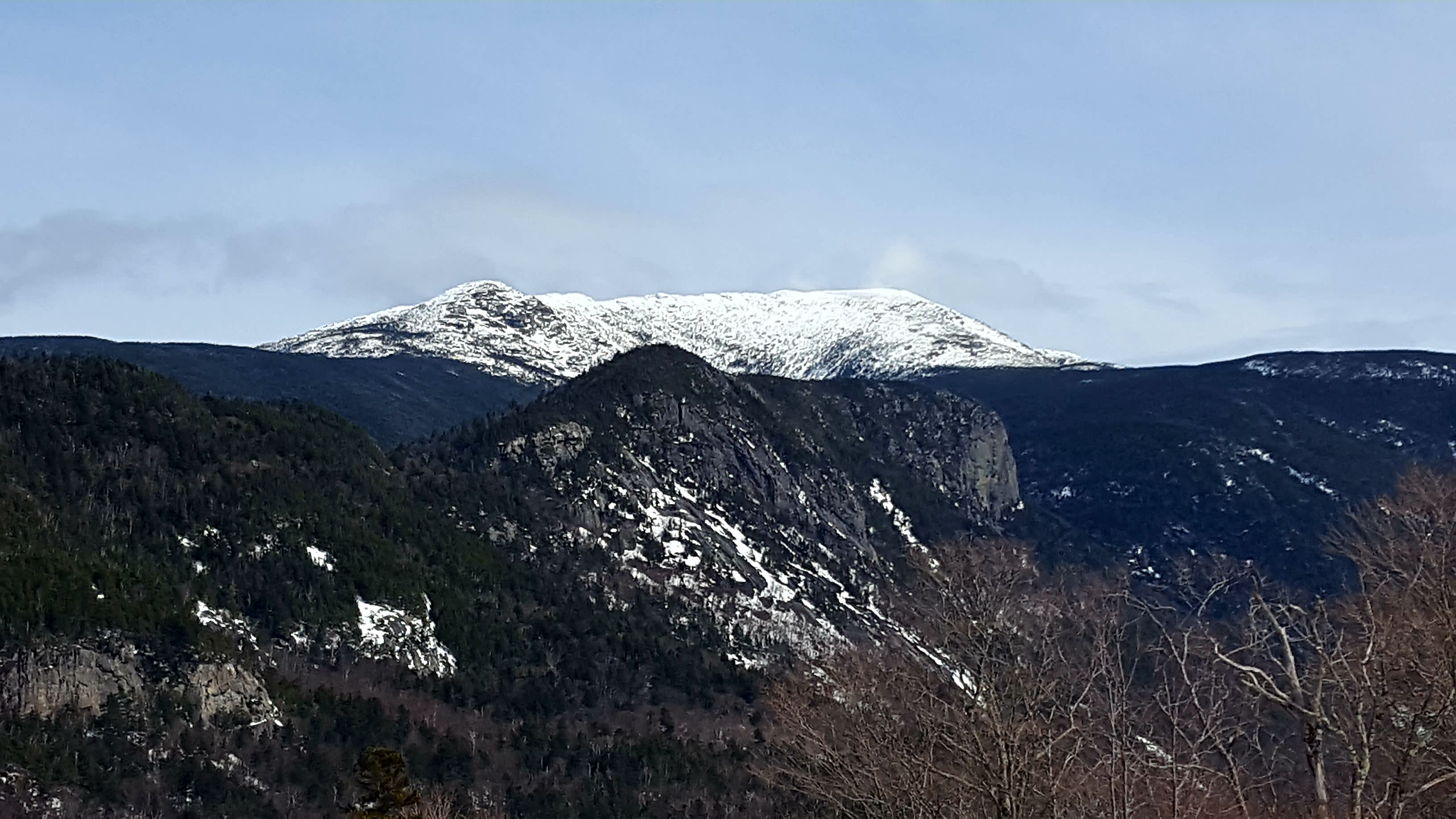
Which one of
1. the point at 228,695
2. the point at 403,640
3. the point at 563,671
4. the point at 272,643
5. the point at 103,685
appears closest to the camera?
the point at 103,685

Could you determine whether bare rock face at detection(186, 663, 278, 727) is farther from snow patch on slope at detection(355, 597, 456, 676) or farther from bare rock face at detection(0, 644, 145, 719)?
snow patch on slope at detection(355, 597, 456, 676)

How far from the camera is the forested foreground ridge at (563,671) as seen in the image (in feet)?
80.2

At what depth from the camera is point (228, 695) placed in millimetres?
146125

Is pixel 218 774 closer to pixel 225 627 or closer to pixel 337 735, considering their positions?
pixel 337 735

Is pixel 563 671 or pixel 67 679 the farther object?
pixel 563 671

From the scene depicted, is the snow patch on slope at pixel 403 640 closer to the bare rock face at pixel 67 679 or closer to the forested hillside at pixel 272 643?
the forested hillside at pixel 272 643

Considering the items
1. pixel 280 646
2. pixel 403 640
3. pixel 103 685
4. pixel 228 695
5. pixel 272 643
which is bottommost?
pixel 228 695

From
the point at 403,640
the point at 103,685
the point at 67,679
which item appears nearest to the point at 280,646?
the point at 403,640

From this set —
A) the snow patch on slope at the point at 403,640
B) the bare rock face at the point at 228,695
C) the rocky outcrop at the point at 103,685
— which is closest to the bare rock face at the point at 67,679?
the rocky outcrop at the point at 103,685

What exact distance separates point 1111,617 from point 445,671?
504 feet

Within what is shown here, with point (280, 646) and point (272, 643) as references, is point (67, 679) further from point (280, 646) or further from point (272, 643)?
point (280, 646)

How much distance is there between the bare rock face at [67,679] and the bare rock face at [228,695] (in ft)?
19.5

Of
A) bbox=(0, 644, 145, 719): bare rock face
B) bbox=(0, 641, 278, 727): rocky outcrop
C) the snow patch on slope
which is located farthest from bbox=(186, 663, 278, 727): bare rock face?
the snow patch on slope

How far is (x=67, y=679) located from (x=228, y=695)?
1673cm
